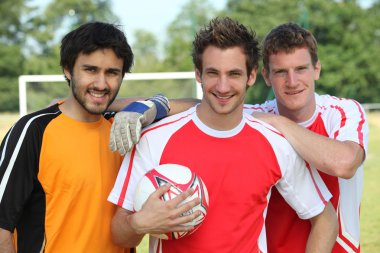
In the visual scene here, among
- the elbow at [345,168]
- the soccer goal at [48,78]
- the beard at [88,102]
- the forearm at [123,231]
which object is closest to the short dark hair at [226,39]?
the beard at [88,102]

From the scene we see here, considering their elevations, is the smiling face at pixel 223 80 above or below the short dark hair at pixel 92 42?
below

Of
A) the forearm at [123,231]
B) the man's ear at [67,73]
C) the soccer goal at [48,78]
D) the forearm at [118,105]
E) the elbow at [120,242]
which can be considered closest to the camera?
the forearm at [123,231]

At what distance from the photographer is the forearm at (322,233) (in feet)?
9.63

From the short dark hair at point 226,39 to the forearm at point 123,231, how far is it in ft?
2.83

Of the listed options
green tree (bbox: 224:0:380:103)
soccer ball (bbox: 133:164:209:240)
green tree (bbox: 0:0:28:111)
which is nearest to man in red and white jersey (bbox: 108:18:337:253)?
soccer ball (bbox: 133:164:209:240)

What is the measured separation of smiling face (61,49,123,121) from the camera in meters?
2.88

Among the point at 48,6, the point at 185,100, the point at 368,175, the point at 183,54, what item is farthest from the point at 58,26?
the point at 185,100

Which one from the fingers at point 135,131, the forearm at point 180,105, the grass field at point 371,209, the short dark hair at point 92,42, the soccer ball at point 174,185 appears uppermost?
the short dark hair at point 92,42

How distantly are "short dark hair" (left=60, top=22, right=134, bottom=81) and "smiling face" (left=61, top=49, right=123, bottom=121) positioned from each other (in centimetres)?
3

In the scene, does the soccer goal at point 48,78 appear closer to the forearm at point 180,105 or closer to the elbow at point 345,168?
the forearm at point 180,105

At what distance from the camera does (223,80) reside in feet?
8.61

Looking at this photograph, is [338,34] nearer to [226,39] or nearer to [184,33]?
[184,33]

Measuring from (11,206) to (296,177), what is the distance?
4.92 feet

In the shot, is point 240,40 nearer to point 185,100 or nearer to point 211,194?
point 185,100
